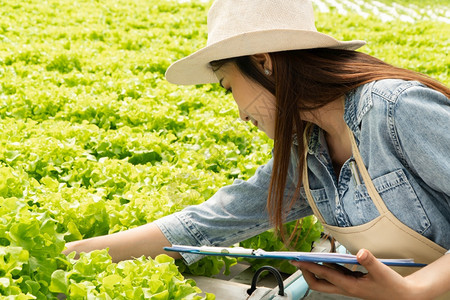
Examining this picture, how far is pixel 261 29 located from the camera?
1980mm

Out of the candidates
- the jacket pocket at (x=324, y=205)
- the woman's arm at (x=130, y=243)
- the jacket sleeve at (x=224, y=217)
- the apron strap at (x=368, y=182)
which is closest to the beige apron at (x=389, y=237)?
the apron strap at (x=368, y=182)

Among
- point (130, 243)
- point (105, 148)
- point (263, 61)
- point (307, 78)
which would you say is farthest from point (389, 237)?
point (105, 148)

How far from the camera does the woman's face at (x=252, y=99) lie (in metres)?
2.06

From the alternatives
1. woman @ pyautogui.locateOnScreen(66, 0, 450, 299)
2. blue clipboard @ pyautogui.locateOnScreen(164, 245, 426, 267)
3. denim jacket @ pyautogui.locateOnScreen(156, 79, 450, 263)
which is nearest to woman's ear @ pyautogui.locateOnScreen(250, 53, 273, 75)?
woman @ pyautogui.locateOnScreen(66, 0, 450, 299)

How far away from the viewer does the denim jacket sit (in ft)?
6.04

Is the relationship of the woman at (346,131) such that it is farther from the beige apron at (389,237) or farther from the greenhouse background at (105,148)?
the greenhouse background at (105,148)

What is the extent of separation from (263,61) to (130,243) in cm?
92

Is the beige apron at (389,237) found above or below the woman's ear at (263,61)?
below

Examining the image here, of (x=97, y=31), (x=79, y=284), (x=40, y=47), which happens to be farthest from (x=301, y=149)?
(x=97, y=31)

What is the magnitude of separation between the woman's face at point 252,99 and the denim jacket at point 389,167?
0.91 ft

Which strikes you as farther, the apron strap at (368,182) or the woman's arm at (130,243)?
the woman's arm at (130,243)

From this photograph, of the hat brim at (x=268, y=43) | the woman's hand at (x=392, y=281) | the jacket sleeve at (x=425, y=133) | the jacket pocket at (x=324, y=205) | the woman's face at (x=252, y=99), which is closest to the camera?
the woman's hand at (x=392, y=281)

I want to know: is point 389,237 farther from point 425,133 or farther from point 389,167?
point 425,133

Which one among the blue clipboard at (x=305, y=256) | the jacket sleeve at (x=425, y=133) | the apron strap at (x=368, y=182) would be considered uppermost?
the jacket sleeve at (x=425, y=133)
